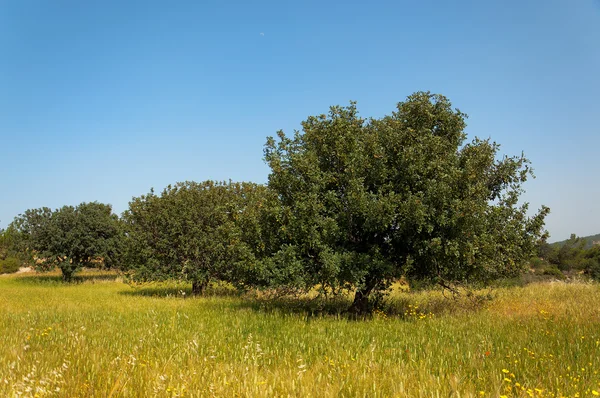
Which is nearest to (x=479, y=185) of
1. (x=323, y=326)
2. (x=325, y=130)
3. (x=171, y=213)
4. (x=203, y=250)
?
(x=325, y=130)

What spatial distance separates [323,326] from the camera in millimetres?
11180

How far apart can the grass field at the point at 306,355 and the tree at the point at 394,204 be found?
5.50 feet

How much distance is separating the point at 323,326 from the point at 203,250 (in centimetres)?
1376

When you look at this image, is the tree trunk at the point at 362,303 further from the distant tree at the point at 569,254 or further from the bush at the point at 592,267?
the distant tree at the point at 569,254

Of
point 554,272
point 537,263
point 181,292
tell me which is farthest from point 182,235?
point 537,263

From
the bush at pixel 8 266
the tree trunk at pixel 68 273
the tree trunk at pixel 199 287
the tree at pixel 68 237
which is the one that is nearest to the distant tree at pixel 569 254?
the tree trunk at pixel 199 287

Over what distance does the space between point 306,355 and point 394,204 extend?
572cm

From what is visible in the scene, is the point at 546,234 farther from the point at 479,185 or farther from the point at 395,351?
the point at 395,351

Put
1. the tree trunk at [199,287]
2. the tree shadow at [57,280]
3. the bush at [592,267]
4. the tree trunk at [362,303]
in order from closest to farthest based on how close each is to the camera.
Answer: the tree trunk at [362,303]
the tree trunk at [199,287]
the bush at [592,267]
the tree shadow at [57,280]

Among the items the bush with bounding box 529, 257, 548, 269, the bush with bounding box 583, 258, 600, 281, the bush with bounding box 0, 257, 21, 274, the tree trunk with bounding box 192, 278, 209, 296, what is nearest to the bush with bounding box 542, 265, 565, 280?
the bush with bounding box 529, 257, 548, 269

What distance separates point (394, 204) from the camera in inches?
465

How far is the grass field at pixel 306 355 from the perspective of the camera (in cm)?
527

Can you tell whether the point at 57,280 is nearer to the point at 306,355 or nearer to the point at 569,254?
the point at 306,355

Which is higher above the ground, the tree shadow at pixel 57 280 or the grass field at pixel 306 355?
the grass field at pixel 306 355
